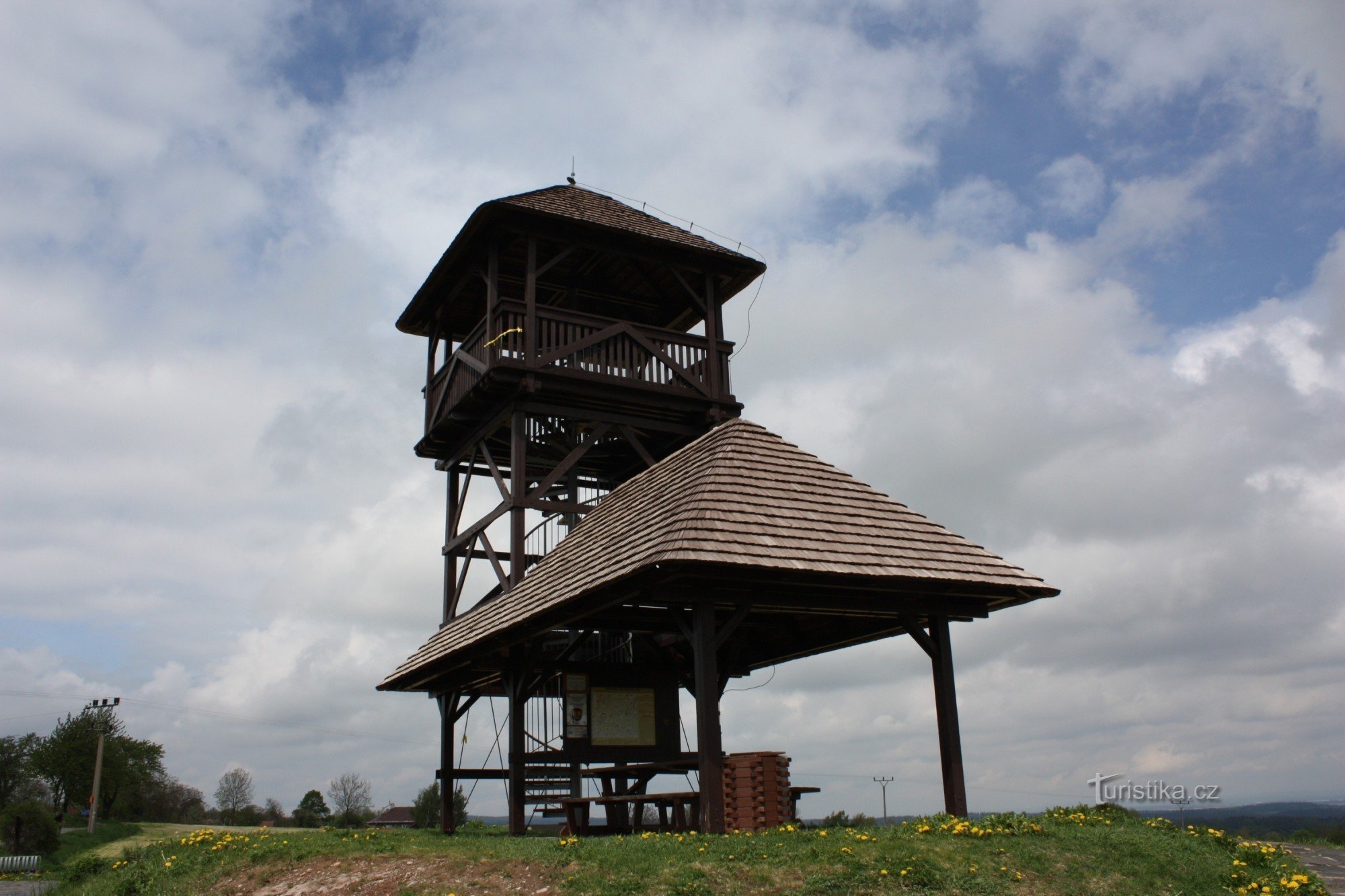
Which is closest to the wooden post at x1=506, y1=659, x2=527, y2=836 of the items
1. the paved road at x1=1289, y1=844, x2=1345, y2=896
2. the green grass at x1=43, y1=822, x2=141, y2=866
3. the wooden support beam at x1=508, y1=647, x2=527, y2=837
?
the wooden support beam at x1=508, y1=647, x2=527, y2=837

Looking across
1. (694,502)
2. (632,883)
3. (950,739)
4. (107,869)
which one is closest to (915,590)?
(950,739)

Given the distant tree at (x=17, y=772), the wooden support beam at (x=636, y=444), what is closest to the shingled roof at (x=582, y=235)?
the wooden support beam at (x=636, y=444)

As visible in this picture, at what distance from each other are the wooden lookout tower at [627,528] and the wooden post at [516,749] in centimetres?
3

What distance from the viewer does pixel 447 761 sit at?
1612 centimetres

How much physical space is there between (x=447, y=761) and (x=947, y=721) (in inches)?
317

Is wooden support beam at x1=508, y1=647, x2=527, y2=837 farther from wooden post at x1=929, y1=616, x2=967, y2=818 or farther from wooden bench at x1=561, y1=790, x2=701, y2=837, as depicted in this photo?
wooden post at x1=929, y1=616, x2=967, y2=818

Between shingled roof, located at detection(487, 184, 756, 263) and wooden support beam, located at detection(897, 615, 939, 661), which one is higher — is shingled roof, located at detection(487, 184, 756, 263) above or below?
above

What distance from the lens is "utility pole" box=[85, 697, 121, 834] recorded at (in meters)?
39.8

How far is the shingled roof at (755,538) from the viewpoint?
33.0ft

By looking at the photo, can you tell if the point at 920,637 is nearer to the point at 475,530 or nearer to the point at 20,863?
the point at 475,530

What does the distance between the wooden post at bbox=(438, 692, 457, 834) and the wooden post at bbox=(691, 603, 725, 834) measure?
7.15 metres

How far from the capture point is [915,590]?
436 inches

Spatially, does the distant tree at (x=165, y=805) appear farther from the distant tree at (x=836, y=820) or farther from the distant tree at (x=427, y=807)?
the distant tree at (x=836, y=820)

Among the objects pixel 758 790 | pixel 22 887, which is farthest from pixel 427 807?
pixel 758 790
